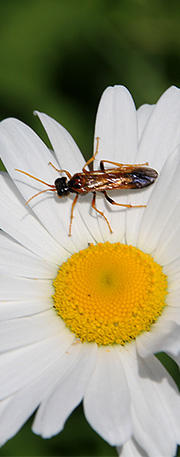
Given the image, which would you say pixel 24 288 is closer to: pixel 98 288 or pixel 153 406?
pixel 98 288

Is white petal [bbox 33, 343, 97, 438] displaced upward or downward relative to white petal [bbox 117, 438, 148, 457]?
upward

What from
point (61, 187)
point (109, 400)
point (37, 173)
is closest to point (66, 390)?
point (109, 400)

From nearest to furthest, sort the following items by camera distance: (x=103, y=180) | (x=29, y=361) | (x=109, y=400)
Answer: (x=109, y=400) → (x=29, y=361) → (x=103, y=180)

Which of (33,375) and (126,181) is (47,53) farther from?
(33,375)

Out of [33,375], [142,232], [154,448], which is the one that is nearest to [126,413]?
[154,448]

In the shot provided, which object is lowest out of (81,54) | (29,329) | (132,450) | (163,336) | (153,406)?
(132,450)

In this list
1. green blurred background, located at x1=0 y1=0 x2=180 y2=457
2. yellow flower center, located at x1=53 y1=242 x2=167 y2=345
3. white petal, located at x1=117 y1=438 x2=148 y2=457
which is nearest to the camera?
white petal, located at x1=117 y1=438 x2=148 y2=457

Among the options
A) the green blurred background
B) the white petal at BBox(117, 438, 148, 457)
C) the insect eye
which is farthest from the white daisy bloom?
the green blurred background

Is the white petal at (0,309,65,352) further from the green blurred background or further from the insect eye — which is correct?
the green blurred background
